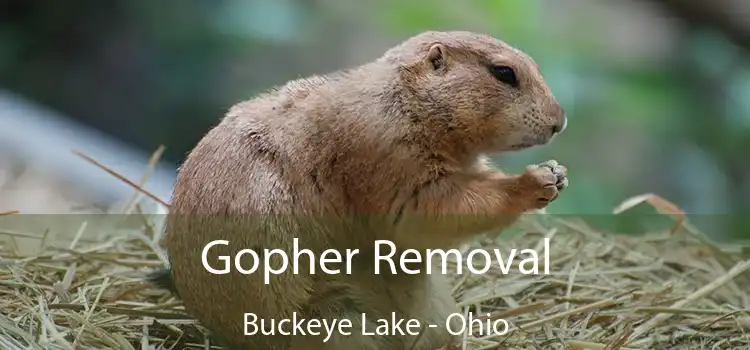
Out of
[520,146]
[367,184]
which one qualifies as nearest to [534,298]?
[520,146]

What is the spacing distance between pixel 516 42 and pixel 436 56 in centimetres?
68

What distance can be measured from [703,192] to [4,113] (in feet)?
10.5

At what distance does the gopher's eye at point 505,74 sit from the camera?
79.0 inches

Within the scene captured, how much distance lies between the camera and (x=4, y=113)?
407 centimetres

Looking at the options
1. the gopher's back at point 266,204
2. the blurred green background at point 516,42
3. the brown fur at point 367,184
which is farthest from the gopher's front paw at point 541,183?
the blurred green background at point 516,42

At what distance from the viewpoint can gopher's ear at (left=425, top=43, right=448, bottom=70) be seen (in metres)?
2.04

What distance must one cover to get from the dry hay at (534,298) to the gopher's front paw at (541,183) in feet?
1.15

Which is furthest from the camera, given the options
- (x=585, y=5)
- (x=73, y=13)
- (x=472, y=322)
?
(x=73, y=13)

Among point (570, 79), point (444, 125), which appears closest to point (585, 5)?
point (570, 79)

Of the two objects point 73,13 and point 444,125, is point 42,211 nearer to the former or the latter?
point 73,13

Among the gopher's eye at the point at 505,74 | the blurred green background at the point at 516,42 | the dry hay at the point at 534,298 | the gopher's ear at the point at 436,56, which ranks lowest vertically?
the dry hay at the point at 534,298

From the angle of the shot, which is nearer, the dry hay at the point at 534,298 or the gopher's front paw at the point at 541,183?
the gopher's front paw at the point at 541,183

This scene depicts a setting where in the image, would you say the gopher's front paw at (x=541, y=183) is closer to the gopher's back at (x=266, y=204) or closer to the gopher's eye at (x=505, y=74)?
the gopher's eye at (x=505, y=74)

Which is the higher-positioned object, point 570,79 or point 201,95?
point 201,95
